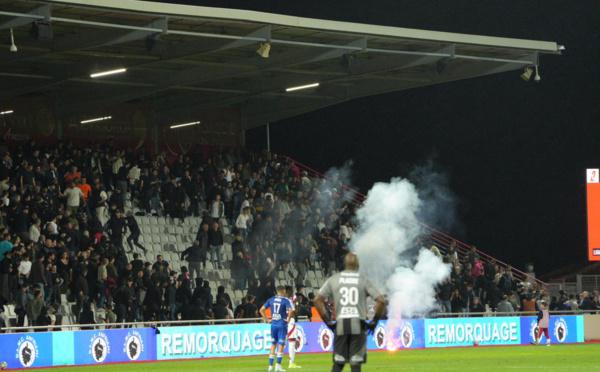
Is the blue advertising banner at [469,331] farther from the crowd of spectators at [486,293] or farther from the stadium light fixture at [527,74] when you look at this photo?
the stadium light fixture at [527,74]

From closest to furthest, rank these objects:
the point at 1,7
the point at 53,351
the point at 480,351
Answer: the point at 53,351 → the point at 1,7 → the point at 480,351

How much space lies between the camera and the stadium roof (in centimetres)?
3322

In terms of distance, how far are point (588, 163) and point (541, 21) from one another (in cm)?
587

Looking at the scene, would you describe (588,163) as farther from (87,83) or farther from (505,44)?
(87,83)

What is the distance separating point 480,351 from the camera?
34.9 metres

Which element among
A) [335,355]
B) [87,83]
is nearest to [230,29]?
[87,83]

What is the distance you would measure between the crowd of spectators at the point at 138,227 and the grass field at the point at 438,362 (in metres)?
3.37

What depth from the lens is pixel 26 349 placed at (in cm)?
2884

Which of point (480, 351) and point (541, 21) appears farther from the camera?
point (541, 21)

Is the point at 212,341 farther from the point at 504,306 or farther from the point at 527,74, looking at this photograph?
the point at 527,74

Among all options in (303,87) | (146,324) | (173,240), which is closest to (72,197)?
(146,324)

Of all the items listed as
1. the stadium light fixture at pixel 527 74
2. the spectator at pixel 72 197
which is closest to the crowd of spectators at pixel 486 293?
the stadium light fixture at pixel 527 74

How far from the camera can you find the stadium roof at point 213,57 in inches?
1308

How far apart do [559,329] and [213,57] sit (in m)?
14.9
